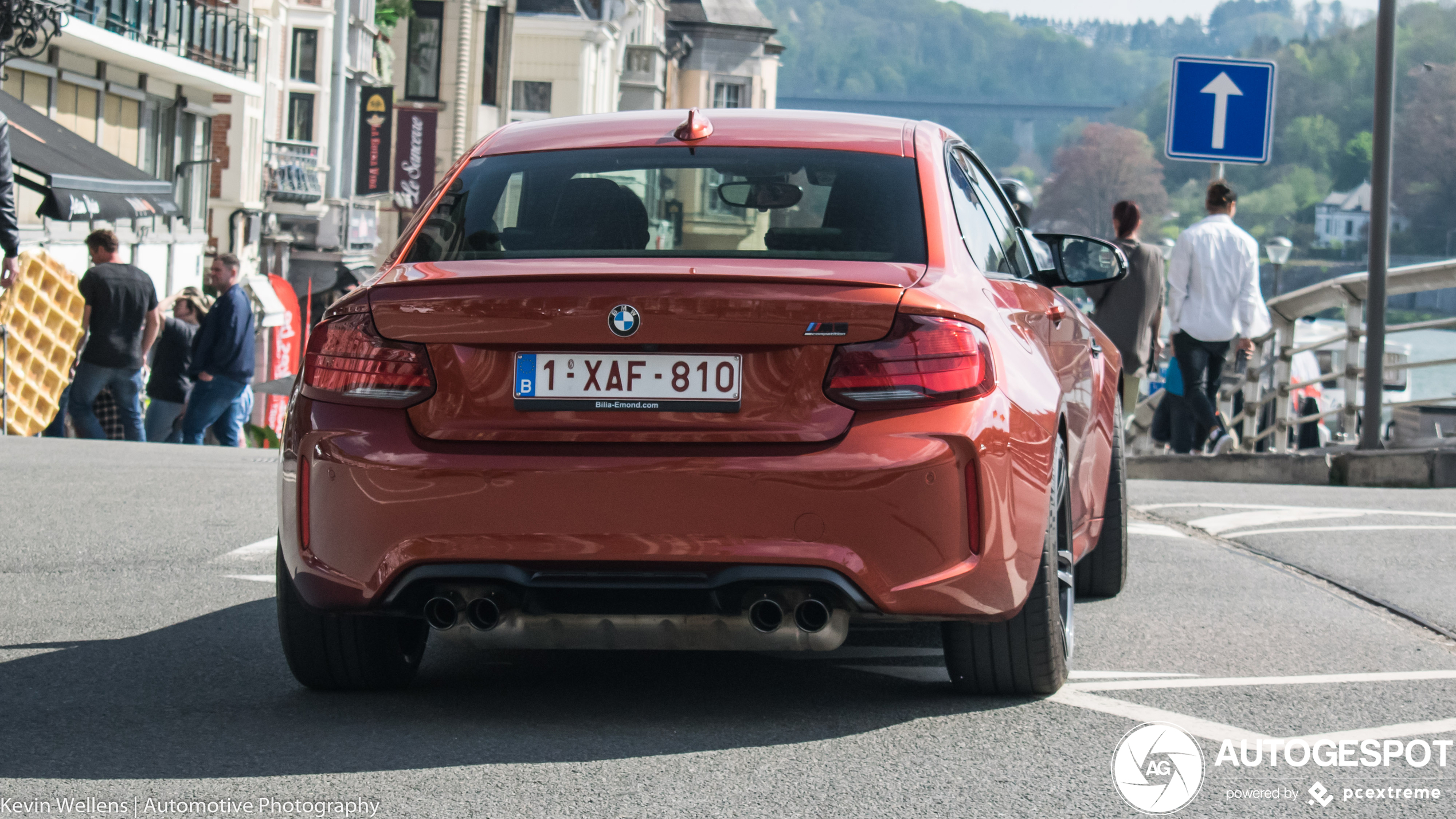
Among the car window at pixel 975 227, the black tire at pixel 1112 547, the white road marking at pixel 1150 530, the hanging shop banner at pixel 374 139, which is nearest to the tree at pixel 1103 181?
the hanging shop banner at pixel 374 139

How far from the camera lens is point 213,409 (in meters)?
15.4

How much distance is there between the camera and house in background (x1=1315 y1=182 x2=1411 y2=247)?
173 m

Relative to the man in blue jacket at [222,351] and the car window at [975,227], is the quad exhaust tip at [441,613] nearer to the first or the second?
the car window at [975,227]

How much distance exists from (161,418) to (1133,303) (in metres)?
8.58

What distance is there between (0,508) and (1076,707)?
6369mm

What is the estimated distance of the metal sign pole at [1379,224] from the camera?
13.5 metres

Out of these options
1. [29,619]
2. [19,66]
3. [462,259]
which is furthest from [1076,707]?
[19,66]

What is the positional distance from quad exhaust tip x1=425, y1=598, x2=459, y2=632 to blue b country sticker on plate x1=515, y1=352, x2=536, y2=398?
0.54m

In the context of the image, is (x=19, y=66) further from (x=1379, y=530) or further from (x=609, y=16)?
(x=609, y=16)

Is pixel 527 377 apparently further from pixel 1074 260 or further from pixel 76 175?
pixel 76 175

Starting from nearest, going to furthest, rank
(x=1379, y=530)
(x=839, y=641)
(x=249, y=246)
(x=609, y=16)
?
(x=839, y=641), (x=1379, y=530), (x=249, y=246), (x=609, y=16)

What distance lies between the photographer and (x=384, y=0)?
170 feet

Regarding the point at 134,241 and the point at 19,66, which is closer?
the point at 19,66

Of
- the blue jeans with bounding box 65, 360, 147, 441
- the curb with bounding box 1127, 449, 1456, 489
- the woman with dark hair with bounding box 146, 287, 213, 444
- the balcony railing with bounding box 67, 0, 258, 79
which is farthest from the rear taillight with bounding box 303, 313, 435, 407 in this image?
the balcony railing with bounding box 67, 0, 258, 79
